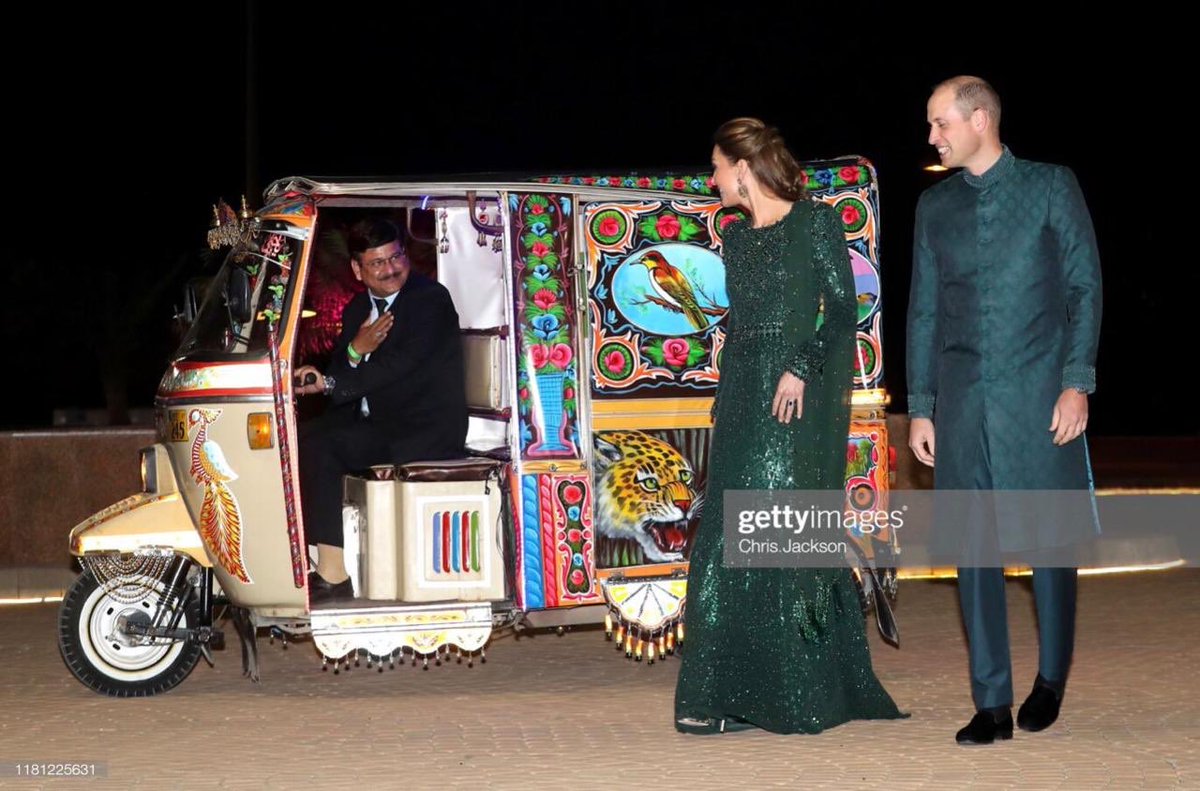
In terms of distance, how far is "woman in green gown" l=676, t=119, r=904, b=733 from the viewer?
251 inches

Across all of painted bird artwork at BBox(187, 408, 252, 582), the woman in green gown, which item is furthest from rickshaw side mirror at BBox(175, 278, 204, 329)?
the woman in green gown

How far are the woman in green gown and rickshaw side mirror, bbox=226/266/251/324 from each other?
7.46 feet

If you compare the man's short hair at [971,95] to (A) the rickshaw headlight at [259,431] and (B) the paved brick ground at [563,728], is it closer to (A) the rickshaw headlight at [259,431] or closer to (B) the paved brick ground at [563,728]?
(B) the paved brick ground at [563,728]

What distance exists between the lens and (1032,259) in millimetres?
6191

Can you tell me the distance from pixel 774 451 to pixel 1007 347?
890 mm

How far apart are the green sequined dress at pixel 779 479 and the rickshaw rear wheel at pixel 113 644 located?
8.71 ft

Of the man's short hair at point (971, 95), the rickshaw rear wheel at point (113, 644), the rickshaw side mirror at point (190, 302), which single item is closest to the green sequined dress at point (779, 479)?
the man's short hair at point (971, 95)

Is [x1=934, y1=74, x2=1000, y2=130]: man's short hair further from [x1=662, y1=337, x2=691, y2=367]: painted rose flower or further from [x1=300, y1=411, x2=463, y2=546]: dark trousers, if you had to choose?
[x1=300, y1=411, x2=463, y2=546]: dark trousers

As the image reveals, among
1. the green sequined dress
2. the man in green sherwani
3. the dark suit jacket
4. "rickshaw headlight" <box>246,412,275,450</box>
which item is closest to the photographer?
the man in green sherwani

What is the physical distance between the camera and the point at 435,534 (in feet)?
25.8

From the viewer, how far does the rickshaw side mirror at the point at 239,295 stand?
7.71 meters

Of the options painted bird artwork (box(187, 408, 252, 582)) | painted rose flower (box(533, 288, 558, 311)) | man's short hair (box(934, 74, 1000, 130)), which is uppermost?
man's short hair (box(934, 74, 1000, 130))

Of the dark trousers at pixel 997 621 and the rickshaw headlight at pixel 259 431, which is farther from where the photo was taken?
the rickshaw headlight at pixel 259 431

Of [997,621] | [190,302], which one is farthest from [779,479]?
[190,302]
